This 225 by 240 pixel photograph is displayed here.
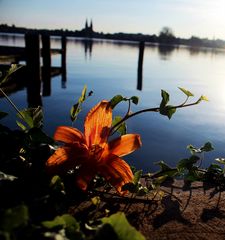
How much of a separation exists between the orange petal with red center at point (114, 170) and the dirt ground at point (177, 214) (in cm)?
12

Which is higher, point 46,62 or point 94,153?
point 94,153

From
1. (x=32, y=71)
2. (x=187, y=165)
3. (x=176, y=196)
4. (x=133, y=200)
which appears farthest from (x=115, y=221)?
(x=32, y=71)

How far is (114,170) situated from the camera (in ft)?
3.46

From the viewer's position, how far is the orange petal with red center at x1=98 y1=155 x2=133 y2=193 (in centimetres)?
104

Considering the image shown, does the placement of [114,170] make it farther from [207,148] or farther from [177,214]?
[207,148]

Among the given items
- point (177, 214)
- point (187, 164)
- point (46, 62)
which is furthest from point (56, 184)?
point (46, 62)

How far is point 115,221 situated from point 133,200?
1.89ft

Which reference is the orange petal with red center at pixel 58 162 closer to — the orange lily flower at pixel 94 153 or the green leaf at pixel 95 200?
the orange lily flower at pixel 94 153

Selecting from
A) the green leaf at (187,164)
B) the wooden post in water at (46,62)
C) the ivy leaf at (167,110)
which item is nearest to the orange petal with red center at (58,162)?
the ivy leaf at (167,110)

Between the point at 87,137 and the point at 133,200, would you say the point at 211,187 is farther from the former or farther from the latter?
the point at 87,137

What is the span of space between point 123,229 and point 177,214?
57 cm

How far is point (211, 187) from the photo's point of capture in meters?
1.51

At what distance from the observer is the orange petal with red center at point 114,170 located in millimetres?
1044

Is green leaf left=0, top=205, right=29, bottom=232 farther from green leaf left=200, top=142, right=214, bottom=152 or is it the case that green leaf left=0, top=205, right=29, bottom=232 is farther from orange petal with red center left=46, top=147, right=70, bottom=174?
green leaf left=200, top=142, right=214, bottom=152
